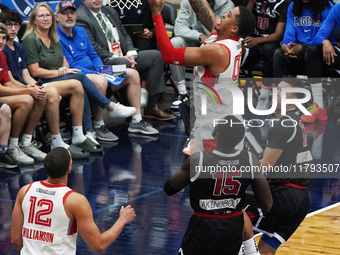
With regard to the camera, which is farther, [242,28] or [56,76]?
[56,76]

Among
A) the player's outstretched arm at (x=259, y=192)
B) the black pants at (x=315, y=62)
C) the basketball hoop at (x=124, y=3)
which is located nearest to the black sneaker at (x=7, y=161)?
the player's outstretched arm at (x=259, y=192)

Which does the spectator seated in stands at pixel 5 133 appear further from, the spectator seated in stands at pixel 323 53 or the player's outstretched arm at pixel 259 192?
the spectator seated in stands at pixel 323 53

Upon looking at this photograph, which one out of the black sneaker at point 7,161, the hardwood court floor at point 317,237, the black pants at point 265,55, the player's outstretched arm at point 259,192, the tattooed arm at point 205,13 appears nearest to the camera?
the player's outstretched arm at point 259,192

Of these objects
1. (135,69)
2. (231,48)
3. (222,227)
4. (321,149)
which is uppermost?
(231,48)

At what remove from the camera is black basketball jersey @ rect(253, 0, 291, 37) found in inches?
341

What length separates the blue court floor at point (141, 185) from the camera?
14.1ft

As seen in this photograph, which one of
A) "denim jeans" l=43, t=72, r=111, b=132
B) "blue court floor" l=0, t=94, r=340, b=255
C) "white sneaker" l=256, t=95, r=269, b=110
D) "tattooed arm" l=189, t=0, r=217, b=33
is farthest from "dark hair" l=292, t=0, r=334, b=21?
"tattooed arm" l=189, t=0, r=217, b=33

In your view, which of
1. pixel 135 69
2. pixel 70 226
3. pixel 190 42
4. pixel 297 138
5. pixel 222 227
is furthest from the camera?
pixel 190 42

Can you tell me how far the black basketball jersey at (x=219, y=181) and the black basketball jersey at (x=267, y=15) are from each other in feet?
19.4

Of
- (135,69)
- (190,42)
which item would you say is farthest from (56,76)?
(190,42)

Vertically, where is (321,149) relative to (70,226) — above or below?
below

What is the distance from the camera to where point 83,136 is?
6.51m

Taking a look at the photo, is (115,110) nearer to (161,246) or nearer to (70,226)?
(161,246)

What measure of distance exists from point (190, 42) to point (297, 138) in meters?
4.88
